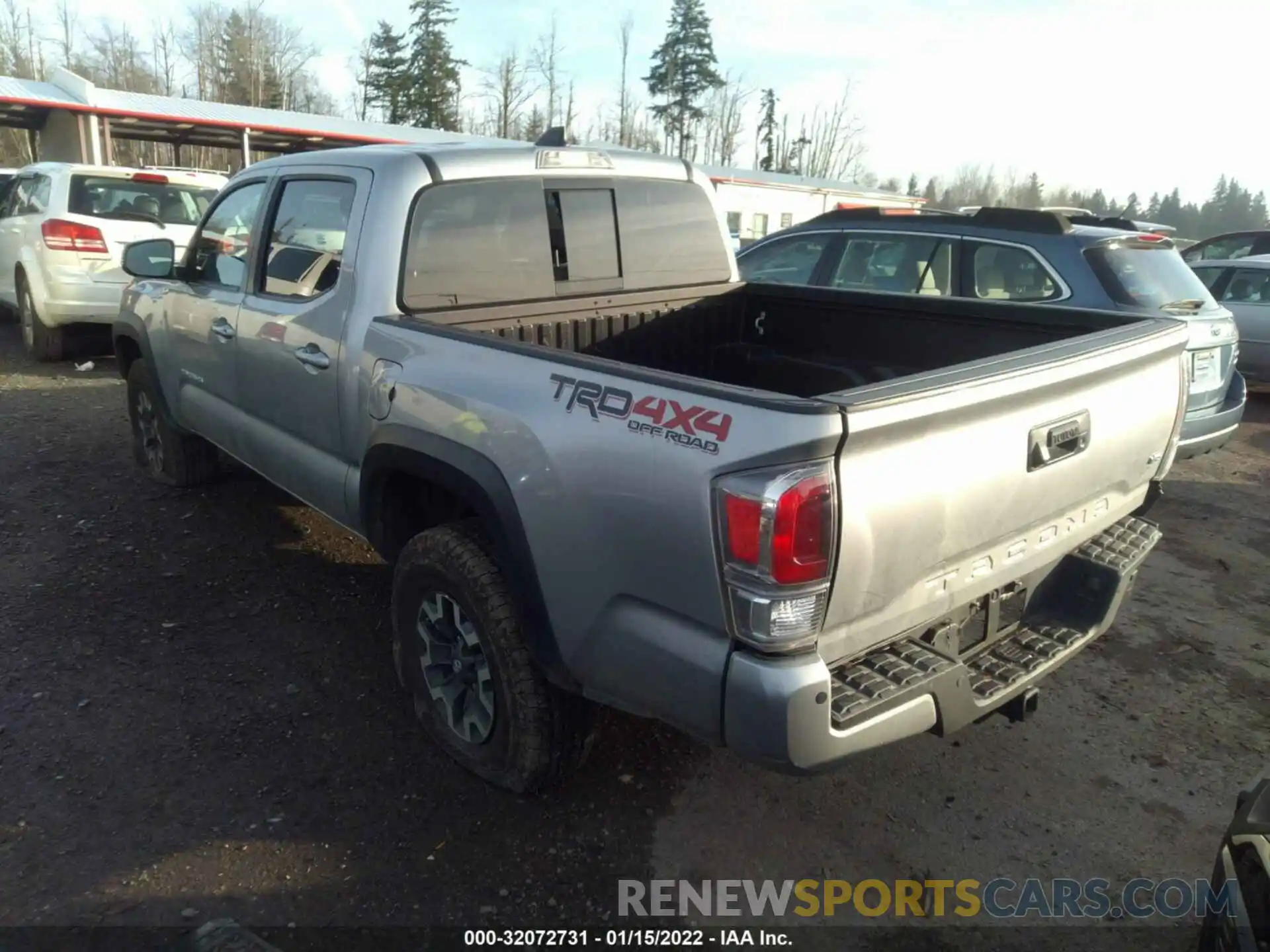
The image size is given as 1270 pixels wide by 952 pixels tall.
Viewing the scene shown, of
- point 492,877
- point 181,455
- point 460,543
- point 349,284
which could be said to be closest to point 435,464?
point 460,543

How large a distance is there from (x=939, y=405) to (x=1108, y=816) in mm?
1739

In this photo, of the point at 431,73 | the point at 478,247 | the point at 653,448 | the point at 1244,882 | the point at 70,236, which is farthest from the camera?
the point at 431,73

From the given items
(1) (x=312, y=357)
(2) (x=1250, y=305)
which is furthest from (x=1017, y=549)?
(2) (x=1250, y=305)

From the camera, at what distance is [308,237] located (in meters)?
3.86

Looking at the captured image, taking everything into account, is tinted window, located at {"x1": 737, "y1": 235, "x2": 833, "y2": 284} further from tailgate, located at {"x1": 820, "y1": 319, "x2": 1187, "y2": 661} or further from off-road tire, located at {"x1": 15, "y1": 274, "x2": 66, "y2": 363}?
off-road tire, located at {"x1": 15, "y1": 274, "x2": 66, "y2": 363}

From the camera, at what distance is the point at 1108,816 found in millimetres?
3053

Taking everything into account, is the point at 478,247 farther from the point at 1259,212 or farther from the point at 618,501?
the point at 1259,212

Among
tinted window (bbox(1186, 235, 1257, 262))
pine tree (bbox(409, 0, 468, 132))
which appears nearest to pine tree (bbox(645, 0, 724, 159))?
pine tree (bbox(409, 0, 468, 132))

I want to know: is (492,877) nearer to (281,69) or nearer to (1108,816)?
→ (1108,816)

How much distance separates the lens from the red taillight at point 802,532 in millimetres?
2016

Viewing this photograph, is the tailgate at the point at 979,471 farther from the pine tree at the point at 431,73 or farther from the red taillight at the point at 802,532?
the pine tree at the point at 431,73

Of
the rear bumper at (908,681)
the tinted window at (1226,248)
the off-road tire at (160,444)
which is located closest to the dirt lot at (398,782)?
the rear bumper at (908,681)

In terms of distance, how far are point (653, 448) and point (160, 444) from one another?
4457 mm

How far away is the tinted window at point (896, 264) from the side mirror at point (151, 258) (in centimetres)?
414
